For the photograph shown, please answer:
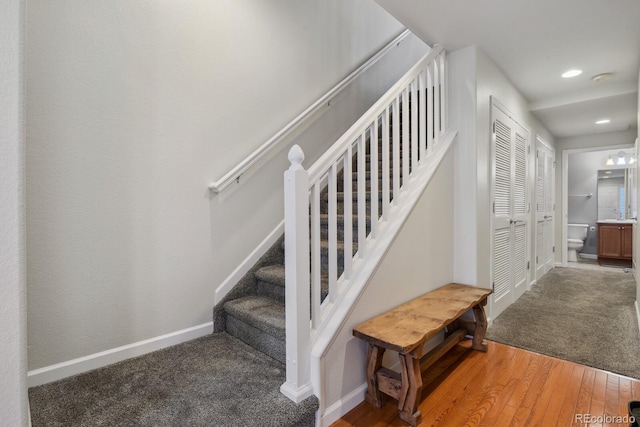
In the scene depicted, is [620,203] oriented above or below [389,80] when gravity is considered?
below

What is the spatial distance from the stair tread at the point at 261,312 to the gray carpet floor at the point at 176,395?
0.58ft

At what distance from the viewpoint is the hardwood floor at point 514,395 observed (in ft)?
5.04

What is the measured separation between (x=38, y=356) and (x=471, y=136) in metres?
3.05

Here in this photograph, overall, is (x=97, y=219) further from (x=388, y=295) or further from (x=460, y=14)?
(x=460, y=14)

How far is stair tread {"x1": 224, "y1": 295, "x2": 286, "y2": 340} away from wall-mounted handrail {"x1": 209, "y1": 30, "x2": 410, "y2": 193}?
2.56 ft

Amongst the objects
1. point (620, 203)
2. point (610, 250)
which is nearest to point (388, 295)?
point (610, 250)

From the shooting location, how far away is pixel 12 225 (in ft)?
2.81

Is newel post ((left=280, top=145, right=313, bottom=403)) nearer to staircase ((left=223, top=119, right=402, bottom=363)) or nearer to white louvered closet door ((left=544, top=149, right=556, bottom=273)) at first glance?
staircase ((left=223, top=119, right=402, bottom=363))

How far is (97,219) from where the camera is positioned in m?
1.68

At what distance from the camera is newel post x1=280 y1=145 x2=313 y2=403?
1.41 metres

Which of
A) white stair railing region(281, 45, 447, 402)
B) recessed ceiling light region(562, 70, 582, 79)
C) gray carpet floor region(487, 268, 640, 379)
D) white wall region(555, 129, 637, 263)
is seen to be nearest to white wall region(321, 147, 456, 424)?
white stair railing region(281, 45, 447, 402)

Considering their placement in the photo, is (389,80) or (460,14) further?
(389,80)

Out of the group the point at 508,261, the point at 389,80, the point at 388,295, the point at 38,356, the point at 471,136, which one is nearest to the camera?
the point at 38,356

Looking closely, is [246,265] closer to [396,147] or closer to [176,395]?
[176,395]
